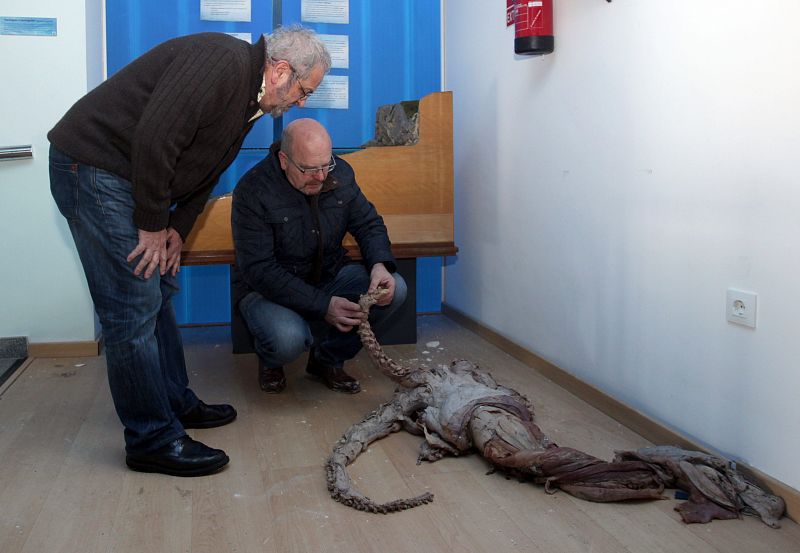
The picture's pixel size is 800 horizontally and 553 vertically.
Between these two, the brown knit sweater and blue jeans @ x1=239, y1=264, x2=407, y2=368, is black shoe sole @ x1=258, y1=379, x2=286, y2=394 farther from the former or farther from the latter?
the brown knit sweater

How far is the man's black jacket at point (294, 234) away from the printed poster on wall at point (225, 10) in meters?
1.43

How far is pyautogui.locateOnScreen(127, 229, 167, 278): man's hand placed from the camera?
1.94 metres

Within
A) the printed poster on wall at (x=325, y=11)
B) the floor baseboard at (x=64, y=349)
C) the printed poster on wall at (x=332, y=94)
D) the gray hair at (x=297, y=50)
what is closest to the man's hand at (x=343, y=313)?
the gray hair at (x=297, y=50)

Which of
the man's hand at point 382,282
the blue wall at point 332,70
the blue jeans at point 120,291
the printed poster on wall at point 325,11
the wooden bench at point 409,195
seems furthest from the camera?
the printed poster on wall at point 325,11

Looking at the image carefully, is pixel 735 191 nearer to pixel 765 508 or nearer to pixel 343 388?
pixel 765 508

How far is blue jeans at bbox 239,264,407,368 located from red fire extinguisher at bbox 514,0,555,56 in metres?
0.94

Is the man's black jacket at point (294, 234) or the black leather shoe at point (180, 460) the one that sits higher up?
the man's black jacket at point (294, 234)

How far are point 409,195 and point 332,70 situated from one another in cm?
A: 101

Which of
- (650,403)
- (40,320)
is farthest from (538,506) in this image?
(40,320)

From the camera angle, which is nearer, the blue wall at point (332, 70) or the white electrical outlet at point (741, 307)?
the white electrical outlet at point (741, 307)

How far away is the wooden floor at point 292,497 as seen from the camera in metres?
1.68

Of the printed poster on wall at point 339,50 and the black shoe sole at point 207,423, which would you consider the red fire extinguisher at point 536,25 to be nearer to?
the printed poster on wall at point 339,50

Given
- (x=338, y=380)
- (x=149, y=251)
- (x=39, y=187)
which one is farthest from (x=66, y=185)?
(x=39, y=187)

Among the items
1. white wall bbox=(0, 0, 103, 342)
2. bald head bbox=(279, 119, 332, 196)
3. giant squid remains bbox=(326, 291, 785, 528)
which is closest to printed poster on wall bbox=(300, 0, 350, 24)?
white wall bbox=(0, 0, 103, 342)
